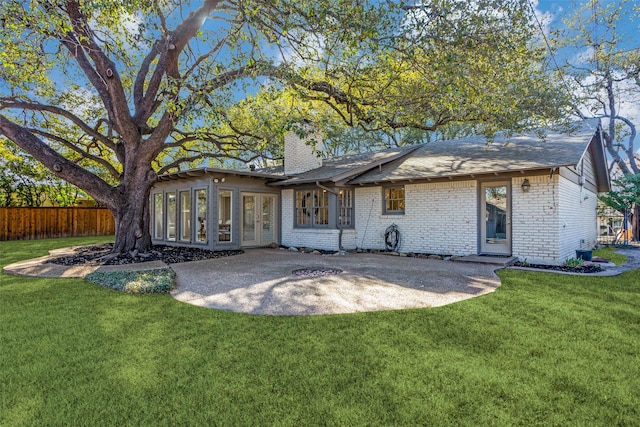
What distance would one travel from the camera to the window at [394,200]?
10.8m

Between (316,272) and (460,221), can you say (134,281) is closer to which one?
(316,272)

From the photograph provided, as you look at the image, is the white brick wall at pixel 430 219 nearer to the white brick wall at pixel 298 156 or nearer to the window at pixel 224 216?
the white brick wall at pixel 298 156

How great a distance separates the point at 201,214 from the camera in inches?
463

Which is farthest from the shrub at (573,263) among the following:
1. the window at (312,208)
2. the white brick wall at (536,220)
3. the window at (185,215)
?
the window at (185,215)

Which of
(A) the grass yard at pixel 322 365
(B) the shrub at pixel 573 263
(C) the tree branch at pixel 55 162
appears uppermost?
(C) the tree branch at pixel 55 162

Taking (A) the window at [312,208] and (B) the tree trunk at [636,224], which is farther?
(B) the tree trunk at [636,224]

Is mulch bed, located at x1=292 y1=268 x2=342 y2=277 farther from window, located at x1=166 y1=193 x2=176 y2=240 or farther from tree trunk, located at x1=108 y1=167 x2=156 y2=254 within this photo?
window, located at x1=166 y1=193 x2=176 y2=240

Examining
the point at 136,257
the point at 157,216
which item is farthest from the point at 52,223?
the point at 136,257

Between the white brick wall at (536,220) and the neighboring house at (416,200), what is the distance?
0.02 m

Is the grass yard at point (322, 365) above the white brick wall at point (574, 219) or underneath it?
underneath

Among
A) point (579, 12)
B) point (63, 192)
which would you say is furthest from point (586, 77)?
point (63, 192)

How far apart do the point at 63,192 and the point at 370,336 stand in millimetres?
22816

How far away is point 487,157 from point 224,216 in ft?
28.4

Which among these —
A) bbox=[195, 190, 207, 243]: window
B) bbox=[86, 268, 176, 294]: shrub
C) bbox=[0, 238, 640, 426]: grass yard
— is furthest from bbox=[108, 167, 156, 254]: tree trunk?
bbox=[0, 238, 640, 426]: grass yard
